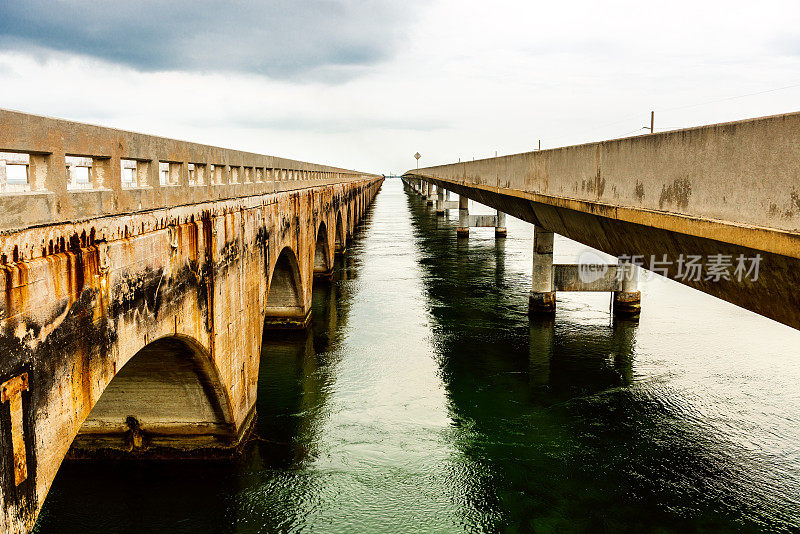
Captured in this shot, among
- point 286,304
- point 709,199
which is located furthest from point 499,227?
point 709,199

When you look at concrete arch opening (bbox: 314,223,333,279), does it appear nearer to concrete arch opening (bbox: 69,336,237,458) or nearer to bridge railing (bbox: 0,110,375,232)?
concrete arch opening (bbox: 69,336,237,458)

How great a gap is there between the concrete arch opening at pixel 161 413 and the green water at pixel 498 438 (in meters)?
0.39

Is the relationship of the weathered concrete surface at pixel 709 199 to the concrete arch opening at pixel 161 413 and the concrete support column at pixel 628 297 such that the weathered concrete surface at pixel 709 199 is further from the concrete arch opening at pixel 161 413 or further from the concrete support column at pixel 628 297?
the concrete support column at pixel 628 297

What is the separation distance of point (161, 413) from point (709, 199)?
950 cm

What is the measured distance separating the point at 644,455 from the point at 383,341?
991 cm

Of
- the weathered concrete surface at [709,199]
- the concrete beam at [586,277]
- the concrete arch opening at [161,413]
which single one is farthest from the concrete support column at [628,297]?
the concrete arch opening at [161,413]

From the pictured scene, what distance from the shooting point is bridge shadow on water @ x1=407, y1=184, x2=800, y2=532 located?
33.7 ft

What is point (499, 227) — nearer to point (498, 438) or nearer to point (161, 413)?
point (498, 438)

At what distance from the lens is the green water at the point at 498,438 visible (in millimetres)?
10297

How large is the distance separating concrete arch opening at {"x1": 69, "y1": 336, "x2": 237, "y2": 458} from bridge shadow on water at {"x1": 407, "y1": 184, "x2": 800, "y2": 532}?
4883mm

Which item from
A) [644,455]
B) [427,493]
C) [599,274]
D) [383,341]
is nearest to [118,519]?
[427,493]

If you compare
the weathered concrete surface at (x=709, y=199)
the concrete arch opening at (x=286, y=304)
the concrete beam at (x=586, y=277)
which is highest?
the weathered concrete surface at (x=709, y=199)

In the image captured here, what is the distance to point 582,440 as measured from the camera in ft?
42.7

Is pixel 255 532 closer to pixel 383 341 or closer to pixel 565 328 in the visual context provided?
pixel 383 341
